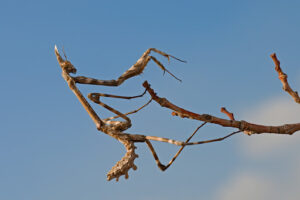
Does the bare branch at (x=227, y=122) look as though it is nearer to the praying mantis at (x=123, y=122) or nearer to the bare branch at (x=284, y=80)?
the praying mantis at (x=123, y=122)

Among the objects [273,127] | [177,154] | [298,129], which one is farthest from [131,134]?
[298,129]

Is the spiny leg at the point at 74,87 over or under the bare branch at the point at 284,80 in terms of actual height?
over

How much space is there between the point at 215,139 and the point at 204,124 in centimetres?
32

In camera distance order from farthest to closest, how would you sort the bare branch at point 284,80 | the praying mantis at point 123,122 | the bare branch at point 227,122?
the bare branch at point 284,80, the bare branch at point 227,122, the praying mantis at point 123,122

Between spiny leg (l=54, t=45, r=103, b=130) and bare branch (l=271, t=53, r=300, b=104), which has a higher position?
spiny leg (l=54, t=45, r=103, b=130)

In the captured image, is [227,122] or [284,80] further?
[284,80]

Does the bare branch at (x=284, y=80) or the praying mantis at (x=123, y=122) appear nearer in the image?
the praying mantis at (x=123, y=122)

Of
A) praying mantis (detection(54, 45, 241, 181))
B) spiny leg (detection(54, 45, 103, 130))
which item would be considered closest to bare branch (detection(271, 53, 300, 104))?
praying mantis (detection(54, 45, 241, 181))

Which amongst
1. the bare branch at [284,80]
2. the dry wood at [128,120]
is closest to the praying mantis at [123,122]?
the dry wood at [128,120]

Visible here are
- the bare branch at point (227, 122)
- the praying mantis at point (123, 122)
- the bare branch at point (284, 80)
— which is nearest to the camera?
the praying mantis at point (123, 122)

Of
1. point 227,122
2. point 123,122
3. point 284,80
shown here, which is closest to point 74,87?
point 123,122

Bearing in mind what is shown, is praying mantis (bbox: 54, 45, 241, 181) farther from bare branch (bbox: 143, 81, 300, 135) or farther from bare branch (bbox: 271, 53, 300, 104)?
bare branch (bbox: 271, 53, 300, 104)

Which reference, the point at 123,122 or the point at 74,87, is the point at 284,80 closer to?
the point at 123,122

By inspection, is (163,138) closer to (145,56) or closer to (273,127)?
(145,56)
